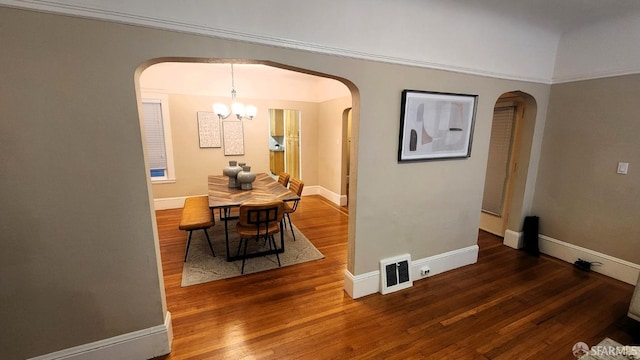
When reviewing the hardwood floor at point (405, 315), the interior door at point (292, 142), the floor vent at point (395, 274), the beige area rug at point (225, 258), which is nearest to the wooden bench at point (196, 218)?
the beige area rug at point (225, 258)

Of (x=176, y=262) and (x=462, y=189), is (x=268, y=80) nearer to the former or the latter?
(x=176, y=262)

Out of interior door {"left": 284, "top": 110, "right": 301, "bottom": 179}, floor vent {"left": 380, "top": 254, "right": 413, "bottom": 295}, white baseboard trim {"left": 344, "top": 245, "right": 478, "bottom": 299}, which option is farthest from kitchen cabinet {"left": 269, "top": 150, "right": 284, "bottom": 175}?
floor vent {"left": 380, "top": 254, "right": 413, "bottom": 295}

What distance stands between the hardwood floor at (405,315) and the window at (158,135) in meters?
2.44

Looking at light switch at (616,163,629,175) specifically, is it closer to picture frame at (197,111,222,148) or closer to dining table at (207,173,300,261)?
dining table at (207,173,300,261)

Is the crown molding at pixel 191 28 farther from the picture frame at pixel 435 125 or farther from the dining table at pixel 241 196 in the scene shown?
the dining table at pixel 241 196

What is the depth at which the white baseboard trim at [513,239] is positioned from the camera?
356 cm

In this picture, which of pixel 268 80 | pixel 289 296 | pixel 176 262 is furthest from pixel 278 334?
pixel 268 80

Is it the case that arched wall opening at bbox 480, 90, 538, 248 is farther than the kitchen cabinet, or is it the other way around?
the kitchen cabinet

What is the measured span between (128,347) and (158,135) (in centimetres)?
403

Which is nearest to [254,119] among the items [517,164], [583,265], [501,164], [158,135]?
[158,135]

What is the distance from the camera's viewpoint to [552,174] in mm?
3342

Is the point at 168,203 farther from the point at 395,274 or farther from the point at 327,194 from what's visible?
the point at 395,274

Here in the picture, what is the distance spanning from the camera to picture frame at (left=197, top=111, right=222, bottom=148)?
200 inches

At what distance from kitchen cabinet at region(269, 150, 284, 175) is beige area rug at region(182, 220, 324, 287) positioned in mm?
4051
